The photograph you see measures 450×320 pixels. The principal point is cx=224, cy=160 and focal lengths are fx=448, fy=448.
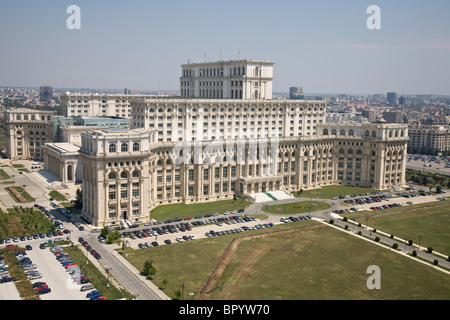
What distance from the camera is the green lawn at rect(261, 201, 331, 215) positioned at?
5221 inches

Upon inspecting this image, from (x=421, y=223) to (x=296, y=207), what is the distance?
3516 centimetres

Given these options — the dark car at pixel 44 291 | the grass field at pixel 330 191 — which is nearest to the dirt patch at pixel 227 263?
the dark car at pixel 44 291

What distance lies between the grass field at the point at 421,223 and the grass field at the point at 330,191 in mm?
20531

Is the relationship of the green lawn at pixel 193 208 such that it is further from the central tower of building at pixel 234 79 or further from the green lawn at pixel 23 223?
the central tower of building at pixel 234 79

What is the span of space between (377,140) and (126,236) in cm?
9952

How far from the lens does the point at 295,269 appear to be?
9006cm

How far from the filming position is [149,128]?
134625 mm

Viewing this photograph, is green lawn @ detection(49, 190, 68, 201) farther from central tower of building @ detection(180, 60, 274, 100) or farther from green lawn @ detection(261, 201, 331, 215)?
central tower of building @ detection(180, 60, 274, 100)

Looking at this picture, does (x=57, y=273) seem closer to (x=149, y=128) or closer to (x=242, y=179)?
(x=149, y=128)

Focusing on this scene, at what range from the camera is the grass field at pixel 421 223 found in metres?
111

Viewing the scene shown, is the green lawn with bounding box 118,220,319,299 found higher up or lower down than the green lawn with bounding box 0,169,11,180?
lower down

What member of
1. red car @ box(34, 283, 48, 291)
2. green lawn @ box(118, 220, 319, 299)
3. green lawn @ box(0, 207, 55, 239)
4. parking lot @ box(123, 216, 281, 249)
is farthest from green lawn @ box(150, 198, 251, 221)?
red car @ box(34, 283, 48, 291)

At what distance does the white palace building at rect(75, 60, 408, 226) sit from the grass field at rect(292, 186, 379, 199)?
414 centimetres

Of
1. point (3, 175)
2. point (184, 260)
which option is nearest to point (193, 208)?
point (184, 260)
